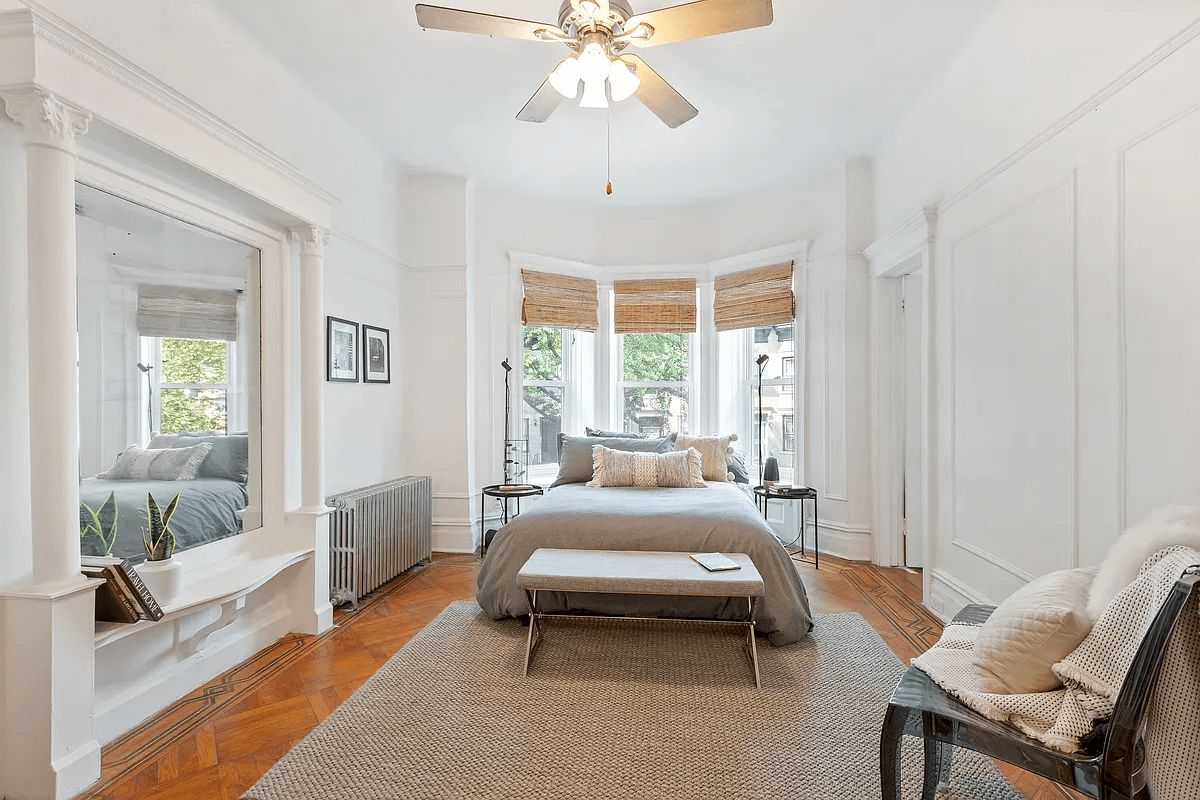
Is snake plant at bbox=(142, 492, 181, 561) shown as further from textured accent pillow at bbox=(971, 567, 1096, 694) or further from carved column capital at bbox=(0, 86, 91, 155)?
textured accent pillow at bbox=(971, 567, 1096, 694)

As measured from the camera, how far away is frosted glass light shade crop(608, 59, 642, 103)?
2287mm

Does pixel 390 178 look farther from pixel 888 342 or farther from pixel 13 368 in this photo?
pixel 888 342

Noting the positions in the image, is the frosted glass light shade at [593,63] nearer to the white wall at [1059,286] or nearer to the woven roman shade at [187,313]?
the white wall at [1059,286]

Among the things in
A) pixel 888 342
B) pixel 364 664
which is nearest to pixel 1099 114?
pixel 888 342

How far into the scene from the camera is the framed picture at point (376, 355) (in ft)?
13.6

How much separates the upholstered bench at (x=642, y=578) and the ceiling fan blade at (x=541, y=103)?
2005mm

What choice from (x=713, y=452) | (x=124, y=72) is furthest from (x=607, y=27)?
(x=713, y=452)

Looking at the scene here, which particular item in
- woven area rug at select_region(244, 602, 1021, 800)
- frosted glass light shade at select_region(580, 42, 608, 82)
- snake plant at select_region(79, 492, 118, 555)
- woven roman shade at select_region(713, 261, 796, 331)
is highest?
frosted glass light shade at select_region(580, 42, 608, 82)

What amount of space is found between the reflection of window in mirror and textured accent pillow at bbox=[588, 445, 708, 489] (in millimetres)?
2065

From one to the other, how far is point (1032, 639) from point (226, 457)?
3.12m

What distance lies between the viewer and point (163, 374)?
2.52 metres

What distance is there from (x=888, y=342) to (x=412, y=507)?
351 centimetres

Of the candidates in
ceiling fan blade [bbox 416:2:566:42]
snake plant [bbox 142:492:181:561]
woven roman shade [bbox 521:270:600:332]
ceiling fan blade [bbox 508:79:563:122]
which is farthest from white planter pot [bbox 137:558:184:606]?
woven roman shade [bbox 521:270:600:332]

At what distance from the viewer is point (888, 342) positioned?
4258 millimetres
